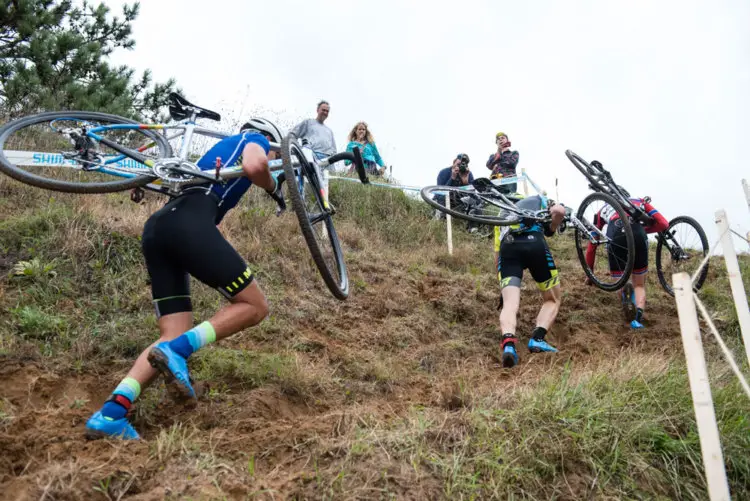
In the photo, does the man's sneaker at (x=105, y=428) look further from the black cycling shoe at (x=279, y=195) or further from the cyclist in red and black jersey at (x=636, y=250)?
the cyclist in red and black jersey at (x=636, y=250)

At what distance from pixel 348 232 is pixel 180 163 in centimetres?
440

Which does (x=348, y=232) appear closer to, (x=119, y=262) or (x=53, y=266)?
(x=119, y=262)

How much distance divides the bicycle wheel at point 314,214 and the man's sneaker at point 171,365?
38.5 inches

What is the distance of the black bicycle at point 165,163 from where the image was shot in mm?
3344

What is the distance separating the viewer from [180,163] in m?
3.37

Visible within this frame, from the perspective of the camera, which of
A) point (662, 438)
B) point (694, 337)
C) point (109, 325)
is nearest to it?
point (694, 337)

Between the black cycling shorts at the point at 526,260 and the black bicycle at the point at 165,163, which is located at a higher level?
the black bicycle at the point at 165,163

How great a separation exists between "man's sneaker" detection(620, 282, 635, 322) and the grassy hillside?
255 mm

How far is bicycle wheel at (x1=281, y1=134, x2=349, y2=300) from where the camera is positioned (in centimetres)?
328

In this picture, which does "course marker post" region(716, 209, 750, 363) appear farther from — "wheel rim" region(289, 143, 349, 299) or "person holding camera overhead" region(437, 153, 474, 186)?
"person holding camera overhead" region(437, 153, 474, 186)

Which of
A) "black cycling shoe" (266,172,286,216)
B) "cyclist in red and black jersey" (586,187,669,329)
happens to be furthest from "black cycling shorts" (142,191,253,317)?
"cyclist in red and black jersey" (586,187,669,329)

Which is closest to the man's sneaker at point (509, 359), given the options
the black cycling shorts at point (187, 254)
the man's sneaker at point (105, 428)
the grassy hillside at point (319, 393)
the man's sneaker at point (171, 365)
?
the grassy hillside at point (319, 393)

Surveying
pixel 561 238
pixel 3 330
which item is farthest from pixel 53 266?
pixel 561 238

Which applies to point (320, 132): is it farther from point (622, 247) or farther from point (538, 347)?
point (538, 347)
